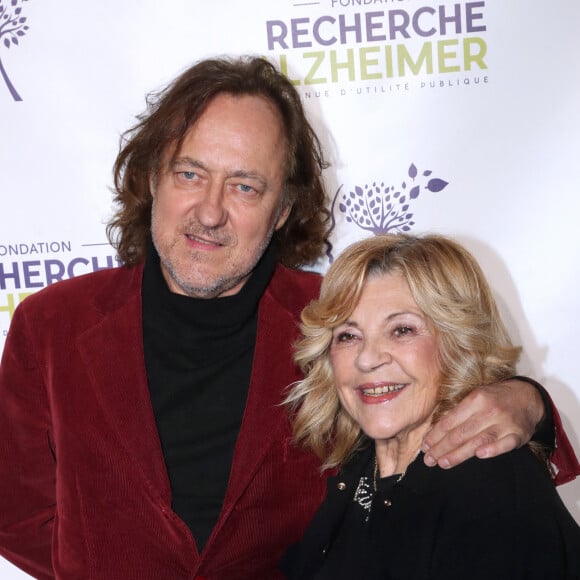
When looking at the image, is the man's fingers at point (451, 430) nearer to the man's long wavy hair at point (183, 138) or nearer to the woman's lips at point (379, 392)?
the woman's lips at point (379, 392)

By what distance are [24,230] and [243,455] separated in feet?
4.01

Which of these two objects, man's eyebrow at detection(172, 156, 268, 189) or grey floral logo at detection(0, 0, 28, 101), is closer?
man's eyebrow at detection(172, 156, 268, 189)

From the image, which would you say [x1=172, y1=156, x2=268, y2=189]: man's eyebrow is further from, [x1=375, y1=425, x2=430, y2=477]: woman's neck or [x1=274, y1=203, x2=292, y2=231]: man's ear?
[x1=375, y1=425, x2=430, y2=477]: woman's neck

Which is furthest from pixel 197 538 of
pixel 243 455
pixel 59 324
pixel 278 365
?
pixel 59 324

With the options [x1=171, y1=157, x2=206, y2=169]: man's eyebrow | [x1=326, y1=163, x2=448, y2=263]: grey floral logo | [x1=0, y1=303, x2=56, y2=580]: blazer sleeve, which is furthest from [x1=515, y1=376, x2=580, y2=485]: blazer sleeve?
[x1=0, y1=303, x2=56, y2=580]: blazer sleeve

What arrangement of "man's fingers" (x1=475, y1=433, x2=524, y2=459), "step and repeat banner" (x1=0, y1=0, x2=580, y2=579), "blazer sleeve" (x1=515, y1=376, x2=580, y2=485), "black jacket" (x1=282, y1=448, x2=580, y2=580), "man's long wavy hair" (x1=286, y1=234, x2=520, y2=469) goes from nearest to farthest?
"black jacket" (x1=282, y1=448, x2=580, y2=580)
"man's fingers" (x1=475, y1=433, x2=524, y2=459)
"man's long wavy hair" (x1=286, y1=234, x2=520, y2=469)
"blazer sleeve" (x1=515, y1=376, x2=580, y2=485)
"step and repeat banner" (x1=0, y1=0, x2=580, y2=579)

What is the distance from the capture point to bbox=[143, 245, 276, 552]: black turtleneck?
206cm

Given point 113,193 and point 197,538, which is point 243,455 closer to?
point 197,538

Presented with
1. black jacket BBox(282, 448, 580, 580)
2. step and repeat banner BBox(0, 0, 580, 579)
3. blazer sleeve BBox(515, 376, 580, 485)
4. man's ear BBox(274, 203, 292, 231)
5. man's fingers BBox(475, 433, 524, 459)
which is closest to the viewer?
black jacket BBox(282, 448, 580, 580)

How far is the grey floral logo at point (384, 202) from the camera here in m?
2.56

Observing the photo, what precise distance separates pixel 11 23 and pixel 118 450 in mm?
1501

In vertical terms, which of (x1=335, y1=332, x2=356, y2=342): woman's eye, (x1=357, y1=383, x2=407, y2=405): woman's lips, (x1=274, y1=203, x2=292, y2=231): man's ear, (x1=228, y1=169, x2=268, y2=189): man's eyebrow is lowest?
(x1=357, y1=383, x2=407, y2=405): woman's lips

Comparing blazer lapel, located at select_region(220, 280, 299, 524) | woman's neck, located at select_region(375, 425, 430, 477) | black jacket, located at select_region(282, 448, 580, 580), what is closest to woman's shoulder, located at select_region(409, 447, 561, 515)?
black jacket, located at select_region(282, 448, 580, 580)

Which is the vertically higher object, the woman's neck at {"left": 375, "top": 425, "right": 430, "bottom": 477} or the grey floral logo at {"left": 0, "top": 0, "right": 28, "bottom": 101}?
the grey floral logo at {"left": 0, "top": 0, "right": 28, "bottom": 101}
